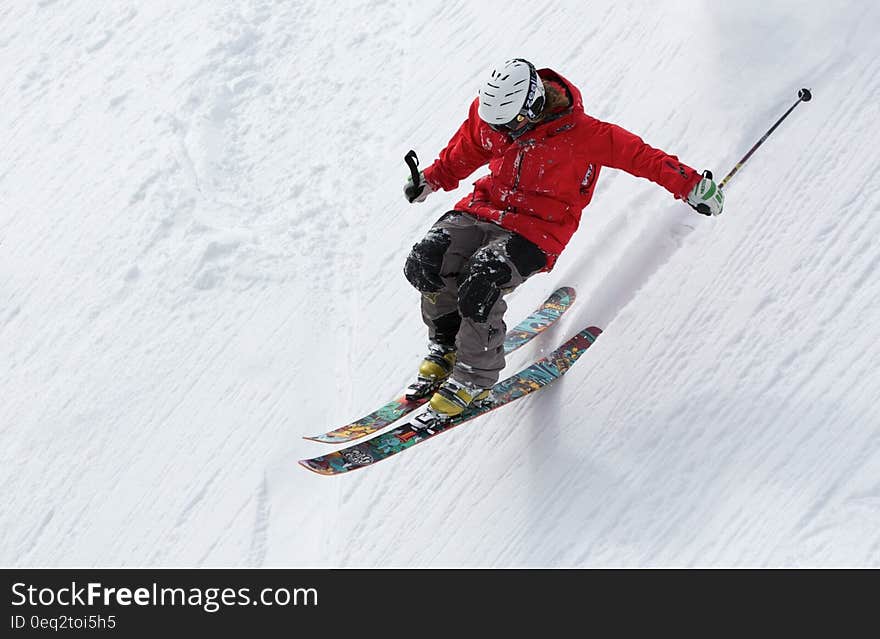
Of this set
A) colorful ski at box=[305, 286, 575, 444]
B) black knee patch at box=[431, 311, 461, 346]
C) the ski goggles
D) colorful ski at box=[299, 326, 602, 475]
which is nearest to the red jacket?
the ski goggles

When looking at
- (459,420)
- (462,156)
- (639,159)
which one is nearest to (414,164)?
(462,156)

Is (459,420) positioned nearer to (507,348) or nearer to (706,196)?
(507,348)

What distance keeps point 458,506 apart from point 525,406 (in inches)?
27.4

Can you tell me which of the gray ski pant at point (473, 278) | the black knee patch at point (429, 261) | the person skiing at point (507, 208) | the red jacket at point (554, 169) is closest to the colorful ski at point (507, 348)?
the person skiing at point (507, 208)

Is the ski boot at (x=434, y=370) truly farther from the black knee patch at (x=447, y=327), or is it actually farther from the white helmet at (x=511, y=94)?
the white helmet at (x=511, y=94)

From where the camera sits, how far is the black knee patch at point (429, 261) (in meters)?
5.10

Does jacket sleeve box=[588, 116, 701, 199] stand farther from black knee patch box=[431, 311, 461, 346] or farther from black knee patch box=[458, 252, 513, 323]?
black knee patch box=[431, 311, 461, 346]

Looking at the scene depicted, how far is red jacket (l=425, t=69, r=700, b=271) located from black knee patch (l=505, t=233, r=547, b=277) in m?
0.04

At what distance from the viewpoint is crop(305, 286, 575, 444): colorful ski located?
5324 mm

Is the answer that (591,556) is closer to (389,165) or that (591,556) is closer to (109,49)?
(389,165)

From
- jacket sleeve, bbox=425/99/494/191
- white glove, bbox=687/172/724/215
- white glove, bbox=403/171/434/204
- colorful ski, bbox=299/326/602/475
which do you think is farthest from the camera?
white glove, bbox=403/171/434/204

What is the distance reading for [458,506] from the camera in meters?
5.54

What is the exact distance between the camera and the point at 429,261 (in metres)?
5.09
